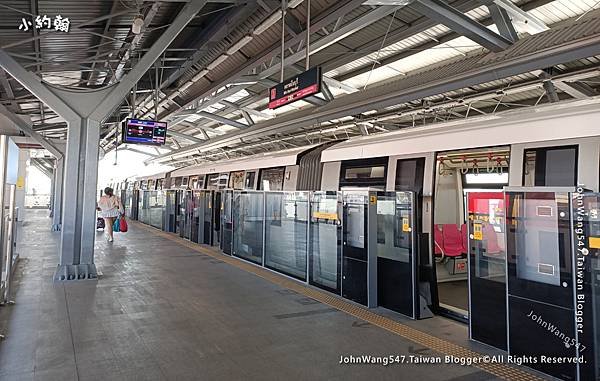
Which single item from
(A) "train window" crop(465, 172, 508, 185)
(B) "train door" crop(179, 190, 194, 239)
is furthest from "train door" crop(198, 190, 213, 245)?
(A) "train window" crop(465, 172, 508, 185)

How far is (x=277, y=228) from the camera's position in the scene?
7426mm

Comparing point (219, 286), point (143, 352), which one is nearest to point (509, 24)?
point (219, 286)

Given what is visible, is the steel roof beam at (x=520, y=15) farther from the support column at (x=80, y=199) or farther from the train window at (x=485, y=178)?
the support column at (x=80, y=199)

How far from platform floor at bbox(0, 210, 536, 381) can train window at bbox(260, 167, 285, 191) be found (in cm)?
304

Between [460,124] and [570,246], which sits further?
[460,124]

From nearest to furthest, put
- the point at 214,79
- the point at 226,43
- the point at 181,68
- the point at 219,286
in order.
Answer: the point at 219,286 → the point at 226,43 → the point at 181,68 → the point at 214,79

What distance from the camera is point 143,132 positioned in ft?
32.4

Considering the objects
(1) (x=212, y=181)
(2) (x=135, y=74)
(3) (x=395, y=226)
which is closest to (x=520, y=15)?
(3) (x=395, y=226)

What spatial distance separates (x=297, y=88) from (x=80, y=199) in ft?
14.4

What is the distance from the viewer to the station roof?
552cm

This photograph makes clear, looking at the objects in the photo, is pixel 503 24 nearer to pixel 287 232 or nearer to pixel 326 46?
pixel 326 46

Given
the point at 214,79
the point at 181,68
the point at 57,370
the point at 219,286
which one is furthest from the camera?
the point at 214,79

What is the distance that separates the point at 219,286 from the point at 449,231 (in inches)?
168

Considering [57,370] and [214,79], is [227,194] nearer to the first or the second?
[214,79]
